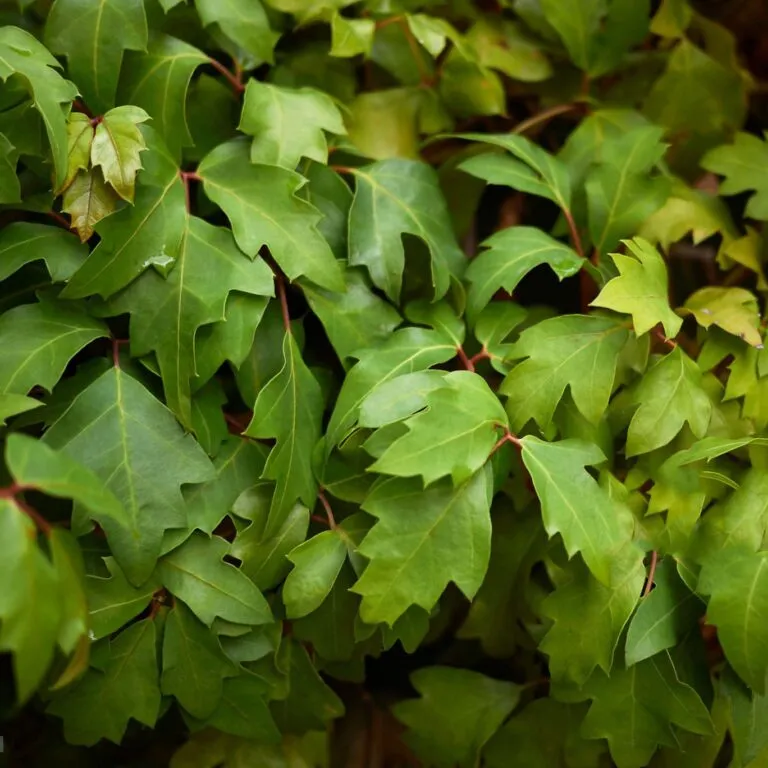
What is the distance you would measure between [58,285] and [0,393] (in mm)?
155

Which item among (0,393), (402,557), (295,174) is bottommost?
(402,557)

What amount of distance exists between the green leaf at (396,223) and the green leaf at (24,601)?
48 centimetres

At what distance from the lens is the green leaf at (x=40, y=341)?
0.84 metres

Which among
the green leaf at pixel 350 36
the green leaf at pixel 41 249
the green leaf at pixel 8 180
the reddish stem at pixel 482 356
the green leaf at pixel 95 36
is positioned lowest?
the reddish stem at pixel 482 356

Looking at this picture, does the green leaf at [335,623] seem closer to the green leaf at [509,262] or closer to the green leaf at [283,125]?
the green leaf at [509,262]

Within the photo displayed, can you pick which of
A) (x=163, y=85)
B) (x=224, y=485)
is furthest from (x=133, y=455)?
(x=163, y=85)

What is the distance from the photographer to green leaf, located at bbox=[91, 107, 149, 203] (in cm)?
84

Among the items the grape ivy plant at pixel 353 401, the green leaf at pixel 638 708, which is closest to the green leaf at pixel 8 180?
the grape ivy plant at pixel 353 401

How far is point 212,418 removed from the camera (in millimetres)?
908

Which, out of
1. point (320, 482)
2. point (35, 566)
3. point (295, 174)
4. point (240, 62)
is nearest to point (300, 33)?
point (240, 62)

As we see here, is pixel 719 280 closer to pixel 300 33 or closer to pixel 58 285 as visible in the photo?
pixel 300 33

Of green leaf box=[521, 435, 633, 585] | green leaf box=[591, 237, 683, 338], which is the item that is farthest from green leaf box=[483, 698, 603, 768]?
green leaf box=[591, 237, 683, 338]

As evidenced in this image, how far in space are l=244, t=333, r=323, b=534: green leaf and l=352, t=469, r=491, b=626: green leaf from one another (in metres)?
0.10

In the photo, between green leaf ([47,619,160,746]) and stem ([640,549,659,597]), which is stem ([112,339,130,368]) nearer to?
green leaf ([47,619,160,746])
